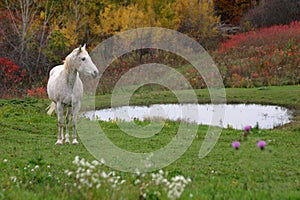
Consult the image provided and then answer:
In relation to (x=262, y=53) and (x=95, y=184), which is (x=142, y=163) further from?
(x=262, y=53)

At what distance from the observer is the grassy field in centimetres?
561

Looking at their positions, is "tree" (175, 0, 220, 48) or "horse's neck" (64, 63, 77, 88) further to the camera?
"tree" (175, 0, 220, 48)

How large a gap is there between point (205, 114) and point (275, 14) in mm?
24160

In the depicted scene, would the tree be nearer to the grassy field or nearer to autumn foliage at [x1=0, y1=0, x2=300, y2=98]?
autumn foliage at [x1=0, y1=0, x2=300, y2=98]

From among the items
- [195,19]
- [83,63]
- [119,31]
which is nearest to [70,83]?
[83,63]

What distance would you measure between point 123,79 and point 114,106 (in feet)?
19.1

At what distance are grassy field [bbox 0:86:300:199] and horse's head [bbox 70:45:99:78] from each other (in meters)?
1.77

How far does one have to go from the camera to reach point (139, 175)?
7.11m

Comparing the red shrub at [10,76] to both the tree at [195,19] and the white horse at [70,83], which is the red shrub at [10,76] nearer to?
the tree at [195,19]

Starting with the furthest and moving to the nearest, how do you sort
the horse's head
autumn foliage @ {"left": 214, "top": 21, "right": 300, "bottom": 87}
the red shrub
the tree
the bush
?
the bush < the tree < the red shrub < autumn foliage @ {"left": 214, "top": 21, "right": 300, "bottom": 87} < the horse's head

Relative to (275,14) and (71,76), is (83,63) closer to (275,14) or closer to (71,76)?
(71,76)

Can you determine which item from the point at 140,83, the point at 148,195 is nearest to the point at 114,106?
the point at 140,83

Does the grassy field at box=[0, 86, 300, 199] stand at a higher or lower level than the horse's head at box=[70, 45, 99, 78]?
lower

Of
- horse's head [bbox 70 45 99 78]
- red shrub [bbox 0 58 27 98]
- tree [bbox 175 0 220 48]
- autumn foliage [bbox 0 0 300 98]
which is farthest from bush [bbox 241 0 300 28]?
horse's head [bbox 70 45 99 78]
